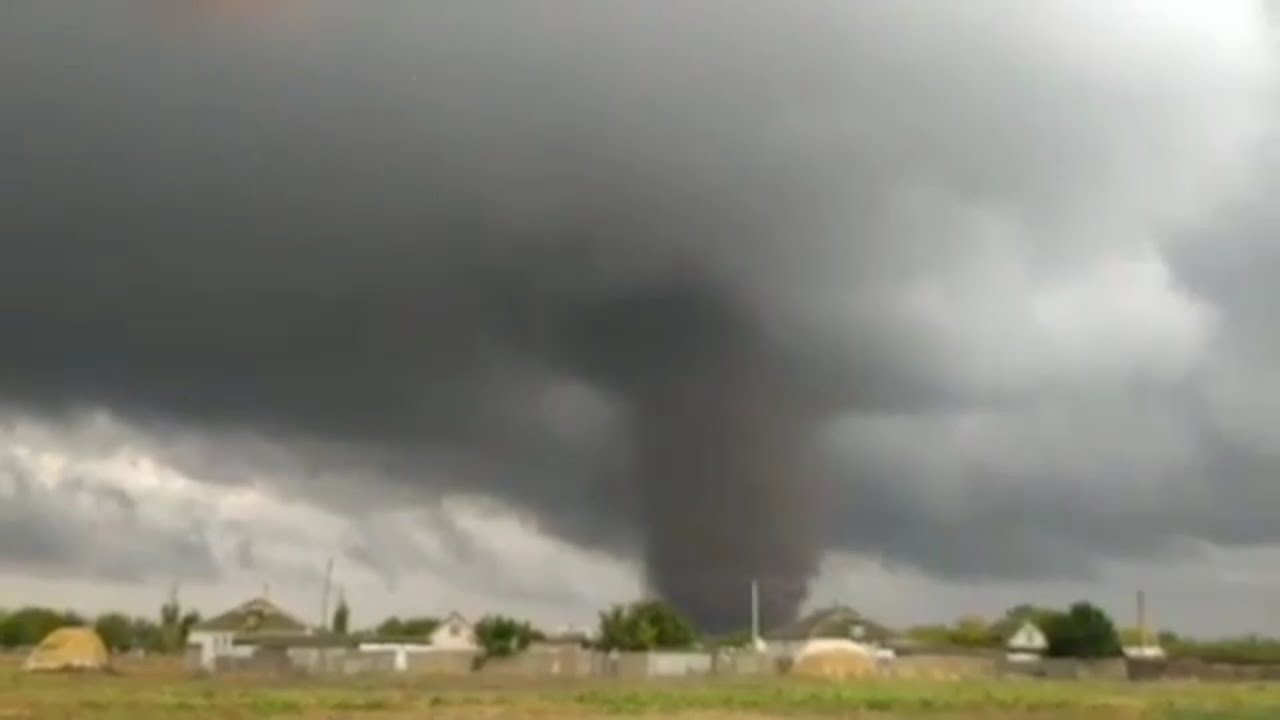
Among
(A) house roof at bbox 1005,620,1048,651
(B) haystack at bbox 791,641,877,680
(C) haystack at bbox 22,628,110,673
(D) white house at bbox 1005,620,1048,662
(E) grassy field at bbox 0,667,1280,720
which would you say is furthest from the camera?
(A) house roof at bbox 1005,620,1048,651

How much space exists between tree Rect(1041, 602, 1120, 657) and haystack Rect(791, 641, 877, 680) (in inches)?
845

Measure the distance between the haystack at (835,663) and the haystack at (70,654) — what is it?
5114cm

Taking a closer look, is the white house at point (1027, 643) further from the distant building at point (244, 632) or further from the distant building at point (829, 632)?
the distant building at point (244, 632)

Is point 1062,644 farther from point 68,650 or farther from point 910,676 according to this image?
point 68,650

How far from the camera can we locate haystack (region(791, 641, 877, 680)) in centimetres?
11125

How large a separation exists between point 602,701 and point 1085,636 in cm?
7808

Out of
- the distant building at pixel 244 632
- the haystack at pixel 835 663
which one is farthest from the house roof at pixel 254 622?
the haystack at pixel 835 663

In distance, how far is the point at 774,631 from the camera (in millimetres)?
167500

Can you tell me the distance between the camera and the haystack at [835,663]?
111250 millimetres

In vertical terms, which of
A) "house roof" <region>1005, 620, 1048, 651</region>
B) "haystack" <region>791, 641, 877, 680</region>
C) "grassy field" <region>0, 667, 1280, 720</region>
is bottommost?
"grassy field" <region>0, 667, 1280, 720</region>

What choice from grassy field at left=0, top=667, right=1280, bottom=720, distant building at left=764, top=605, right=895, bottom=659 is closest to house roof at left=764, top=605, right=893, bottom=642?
distant building at left=764, top=605, right=895, bottom=659

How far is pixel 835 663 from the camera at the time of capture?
114m

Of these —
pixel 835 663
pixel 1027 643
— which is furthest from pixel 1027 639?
pixel 835 663

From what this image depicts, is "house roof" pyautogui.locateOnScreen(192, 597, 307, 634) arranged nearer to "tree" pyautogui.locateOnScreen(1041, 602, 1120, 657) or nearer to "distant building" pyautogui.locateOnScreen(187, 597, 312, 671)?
"distant building" pyautogui.locateOnScreen(187, 597, 312, 671)
